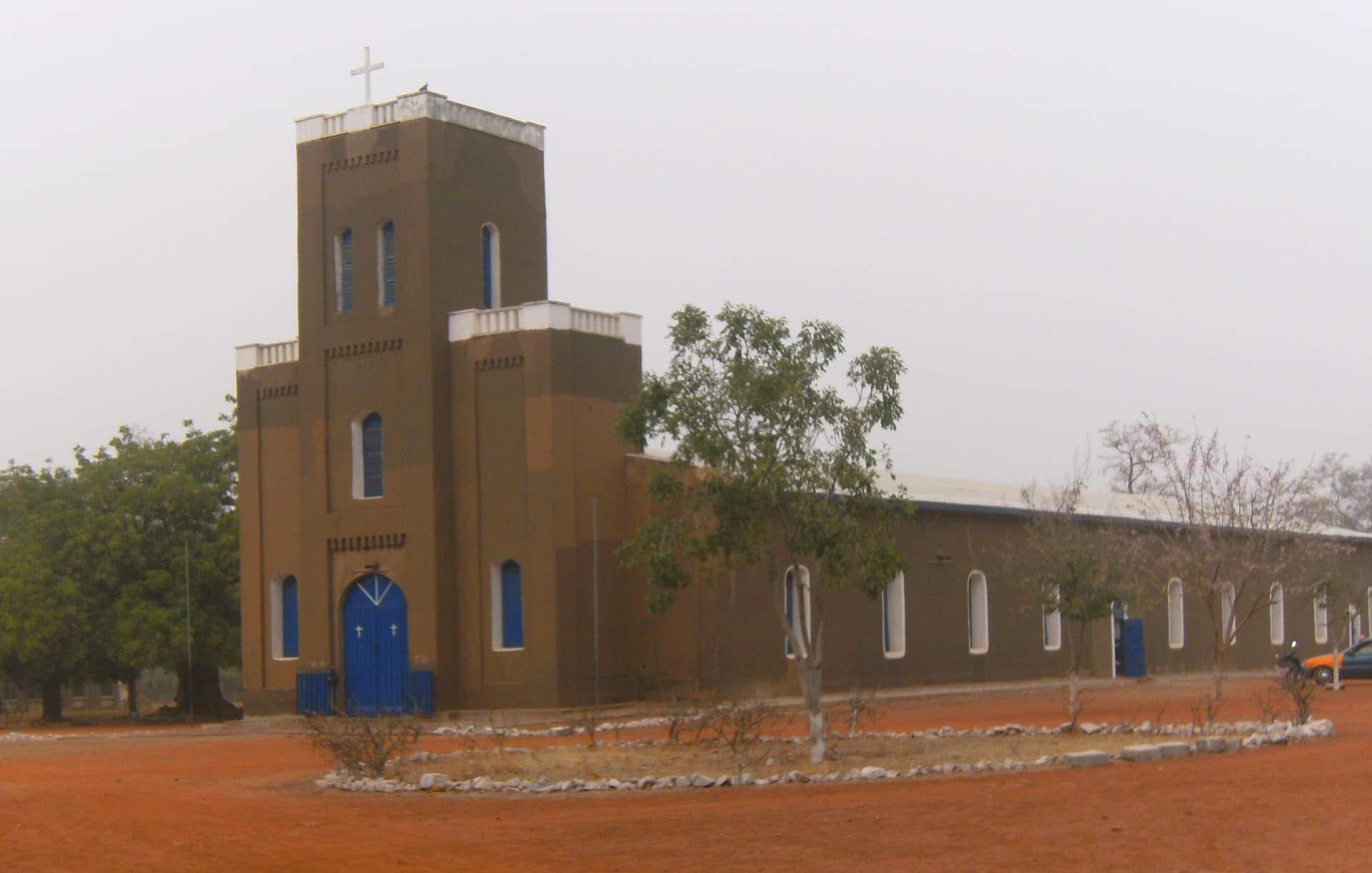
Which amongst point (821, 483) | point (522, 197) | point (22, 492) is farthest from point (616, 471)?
point (22, 492)

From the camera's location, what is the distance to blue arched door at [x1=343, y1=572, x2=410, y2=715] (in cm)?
3197

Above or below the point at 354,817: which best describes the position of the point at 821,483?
above

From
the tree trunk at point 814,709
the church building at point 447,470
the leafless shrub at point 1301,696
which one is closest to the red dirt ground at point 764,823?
the leafless shrub at point 1301,696

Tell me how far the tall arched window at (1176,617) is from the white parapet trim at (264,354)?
Answer: 86.4 ft

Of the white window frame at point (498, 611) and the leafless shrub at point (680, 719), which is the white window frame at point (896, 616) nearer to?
the white window frame at point (498, 611)

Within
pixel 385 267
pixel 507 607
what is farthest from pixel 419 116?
pixel 507 607

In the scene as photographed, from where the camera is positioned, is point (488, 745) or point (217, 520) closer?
point (488, 745)

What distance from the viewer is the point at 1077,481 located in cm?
2683

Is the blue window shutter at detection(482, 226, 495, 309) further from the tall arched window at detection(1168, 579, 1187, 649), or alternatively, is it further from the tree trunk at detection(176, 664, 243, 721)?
the tall arched window at detection(1168, 579, 1187, 649)

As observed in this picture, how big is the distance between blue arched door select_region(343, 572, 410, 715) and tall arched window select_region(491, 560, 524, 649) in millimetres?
1882

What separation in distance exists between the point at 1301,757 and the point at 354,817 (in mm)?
10416

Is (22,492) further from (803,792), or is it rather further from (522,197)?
(803,792)

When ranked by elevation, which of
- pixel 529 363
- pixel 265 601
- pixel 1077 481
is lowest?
pixel 265 601

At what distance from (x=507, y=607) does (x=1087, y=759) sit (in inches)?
630
